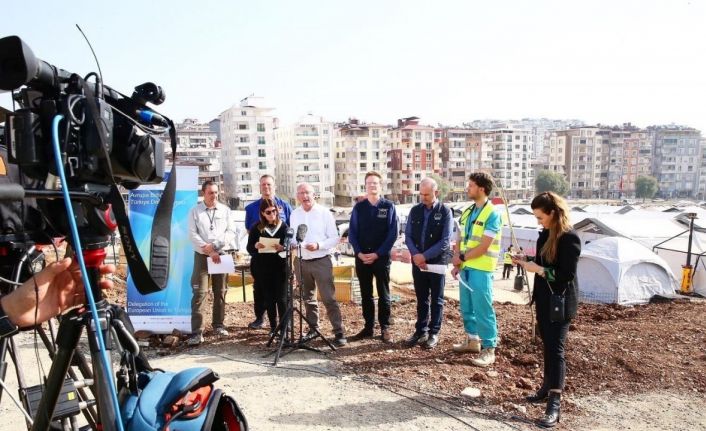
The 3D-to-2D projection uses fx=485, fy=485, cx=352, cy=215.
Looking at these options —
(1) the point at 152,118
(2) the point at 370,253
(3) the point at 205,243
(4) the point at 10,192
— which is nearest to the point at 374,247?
(2) the point at 370,253

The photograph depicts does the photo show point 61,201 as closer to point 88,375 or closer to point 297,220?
point 88,375

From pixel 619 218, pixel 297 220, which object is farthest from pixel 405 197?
pixel 297 220

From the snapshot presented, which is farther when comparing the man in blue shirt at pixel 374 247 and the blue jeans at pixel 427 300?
the man in blue shirt at pixel 374 247

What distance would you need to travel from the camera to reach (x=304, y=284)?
18.6 ft

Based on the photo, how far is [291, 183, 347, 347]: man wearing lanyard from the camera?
5.53m

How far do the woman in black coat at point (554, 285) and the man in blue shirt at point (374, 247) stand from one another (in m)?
1.97

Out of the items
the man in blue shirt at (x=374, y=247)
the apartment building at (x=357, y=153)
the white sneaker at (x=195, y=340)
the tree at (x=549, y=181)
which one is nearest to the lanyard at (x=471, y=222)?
the man in blue shirt at (x=374, y=247)

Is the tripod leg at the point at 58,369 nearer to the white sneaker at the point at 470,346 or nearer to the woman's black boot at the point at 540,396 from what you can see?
the woman's black boot at the point at 540,396

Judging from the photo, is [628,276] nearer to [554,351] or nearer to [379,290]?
[379,290]

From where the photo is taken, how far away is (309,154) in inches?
3081

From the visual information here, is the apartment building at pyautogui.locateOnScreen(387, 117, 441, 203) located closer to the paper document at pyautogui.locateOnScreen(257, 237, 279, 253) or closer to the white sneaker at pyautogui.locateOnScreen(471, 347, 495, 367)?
the paper document at pyautogui.locateOnScreen(257, 237, 279, 253)

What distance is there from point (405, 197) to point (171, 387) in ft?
280

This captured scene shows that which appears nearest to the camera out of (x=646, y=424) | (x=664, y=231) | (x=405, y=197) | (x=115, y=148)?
(x=115, y=148)

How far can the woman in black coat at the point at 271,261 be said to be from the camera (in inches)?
225
